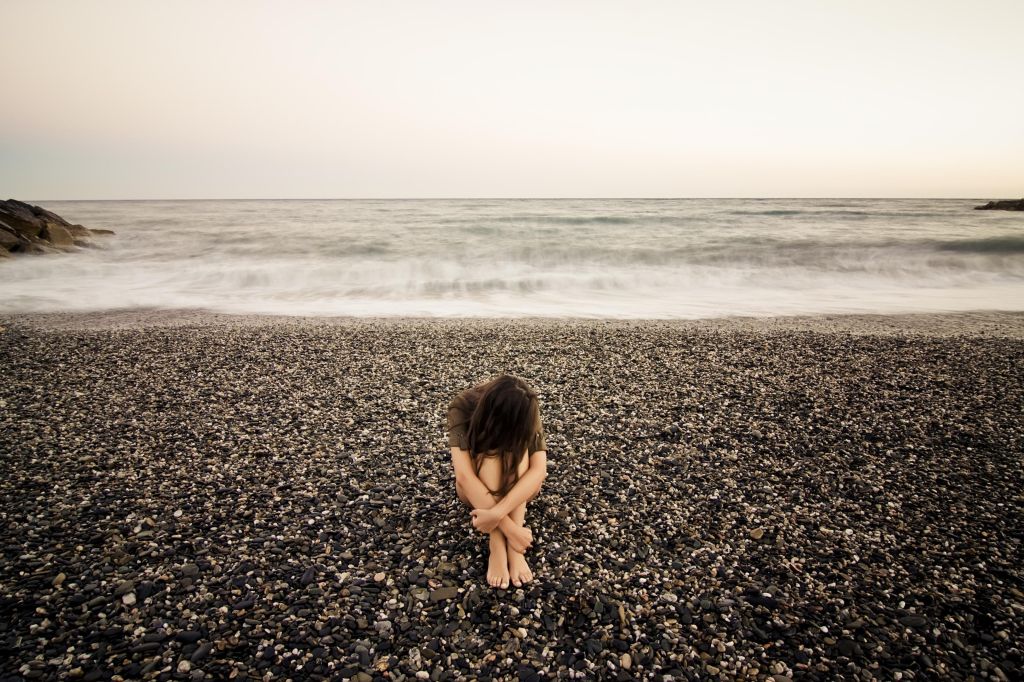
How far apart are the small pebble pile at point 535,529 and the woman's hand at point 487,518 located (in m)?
0.47

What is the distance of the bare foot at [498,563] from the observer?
345 cm

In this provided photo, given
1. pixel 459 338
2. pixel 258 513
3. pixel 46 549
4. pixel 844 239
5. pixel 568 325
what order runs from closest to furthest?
pixel 46 549, pixel 258 513, pixel 459 338, pixel 568 325, pixel 844 239

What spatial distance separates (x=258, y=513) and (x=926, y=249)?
27276mm

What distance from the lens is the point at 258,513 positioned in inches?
165

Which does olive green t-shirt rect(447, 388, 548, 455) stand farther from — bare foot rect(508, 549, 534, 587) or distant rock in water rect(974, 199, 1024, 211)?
distant rock in water rect(974, 199, 1024, 211)

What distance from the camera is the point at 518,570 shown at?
350 centimetres

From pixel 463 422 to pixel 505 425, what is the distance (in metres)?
0.31

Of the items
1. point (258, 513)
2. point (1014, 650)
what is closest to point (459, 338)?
point (258, 513)

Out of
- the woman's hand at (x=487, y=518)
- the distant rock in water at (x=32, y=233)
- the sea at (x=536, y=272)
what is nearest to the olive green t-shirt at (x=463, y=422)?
the woman's hand at (x=487, y=518)

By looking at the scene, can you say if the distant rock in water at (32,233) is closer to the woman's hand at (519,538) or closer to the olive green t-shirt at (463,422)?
the olive green t-shirt at (463,422)

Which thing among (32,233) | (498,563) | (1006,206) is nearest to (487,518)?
(498,563)

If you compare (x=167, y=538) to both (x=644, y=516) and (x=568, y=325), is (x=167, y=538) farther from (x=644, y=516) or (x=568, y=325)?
(x=568, y=325)

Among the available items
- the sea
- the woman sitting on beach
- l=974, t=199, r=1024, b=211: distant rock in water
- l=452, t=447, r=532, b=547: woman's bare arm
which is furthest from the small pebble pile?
l=974, t=199, r=1024, b=211: distant rock in water

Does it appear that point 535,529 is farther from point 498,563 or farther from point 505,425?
point 505,425
